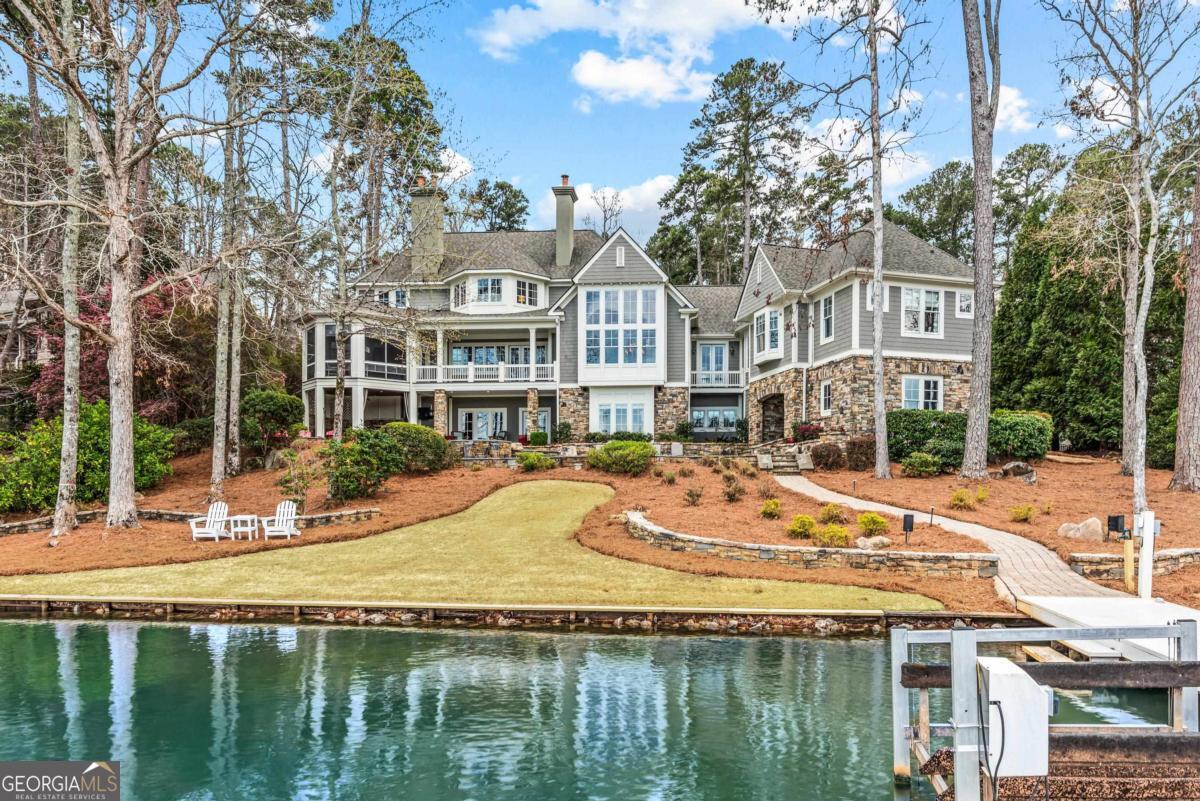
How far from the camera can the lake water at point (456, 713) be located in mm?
5812

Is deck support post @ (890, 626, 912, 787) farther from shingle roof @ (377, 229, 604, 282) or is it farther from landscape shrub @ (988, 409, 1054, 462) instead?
shingle roof @ (377, 229, 604, 282)

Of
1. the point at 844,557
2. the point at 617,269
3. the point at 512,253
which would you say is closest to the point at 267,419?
the point at 512,253

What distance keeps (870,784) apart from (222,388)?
61.9ft

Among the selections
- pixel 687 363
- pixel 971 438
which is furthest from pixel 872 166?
pixel 687 363

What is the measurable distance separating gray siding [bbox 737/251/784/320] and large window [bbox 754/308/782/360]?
472 millimetres

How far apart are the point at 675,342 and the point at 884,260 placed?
894cm

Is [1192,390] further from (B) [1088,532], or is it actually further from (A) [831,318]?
(A) [831,318]

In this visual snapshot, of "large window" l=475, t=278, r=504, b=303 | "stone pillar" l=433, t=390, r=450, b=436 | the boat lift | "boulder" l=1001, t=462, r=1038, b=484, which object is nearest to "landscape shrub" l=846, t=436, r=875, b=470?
"boulder" l=1001, t=462, r=1038, b=484

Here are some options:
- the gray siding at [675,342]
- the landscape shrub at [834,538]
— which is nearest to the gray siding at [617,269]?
the gray siding at [675,342]

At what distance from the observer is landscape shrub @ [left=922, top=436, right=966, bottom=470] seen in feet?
66.8

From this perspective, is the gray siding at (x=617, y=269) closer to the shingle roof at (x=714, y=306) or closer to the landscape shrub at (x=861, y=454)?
the shingle roof at (x=714, y=306)

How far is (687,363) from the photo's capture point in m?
29.0

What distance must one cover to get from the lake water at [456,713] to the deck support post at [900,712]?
272 mm

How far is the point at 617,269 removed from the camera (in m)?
28.3
